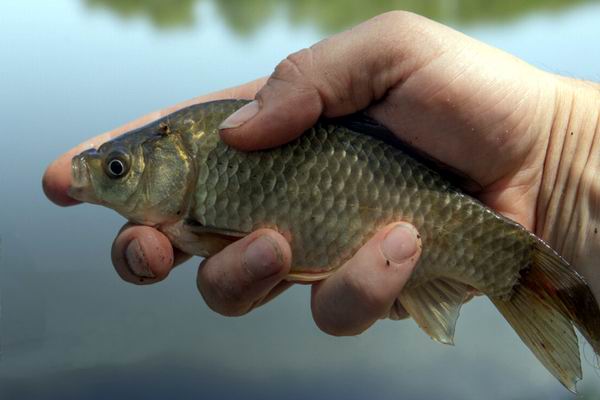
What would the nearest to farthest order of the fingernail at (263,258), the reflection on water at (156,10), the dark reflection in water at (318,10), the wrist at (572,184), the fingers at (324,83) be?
the fingernail at (263,258)
the fingers at (324,83)
the wrist at (572,184)
the reflection on water at (156,10)
the dark reflection in water at (318,10)

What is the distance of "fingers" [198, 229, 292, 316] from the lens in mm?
1970

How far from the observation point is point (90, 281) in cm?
375

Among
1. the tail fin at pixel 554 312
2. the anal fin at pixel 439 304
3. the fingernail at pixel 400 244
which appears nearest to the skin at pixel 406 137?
the fingernail at pixel 400 244

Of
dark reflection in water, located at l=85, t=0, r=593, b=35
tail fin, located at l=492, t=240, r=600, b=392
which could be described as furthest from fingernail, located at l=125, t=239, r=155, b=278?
dark reflection in water, located at l=85, t=0, r=593, b=35

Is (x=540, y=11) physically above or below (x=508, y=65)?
below

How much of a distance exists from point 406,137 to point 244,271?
736 mm

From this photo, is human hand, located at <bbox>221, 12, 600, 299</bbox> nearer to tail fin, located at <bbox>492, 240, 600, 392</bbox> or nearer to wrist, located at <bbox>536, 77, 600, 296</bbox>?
wrist, located at <bbox>536, 77, 600, 296</bbox>

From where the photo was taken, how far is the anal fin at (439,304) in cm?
217

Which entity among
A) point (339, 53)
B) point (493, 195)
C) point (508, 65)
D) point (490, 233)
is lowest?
point (493, 195)

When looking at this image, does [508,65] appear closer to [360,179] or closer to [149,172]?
[360,179]

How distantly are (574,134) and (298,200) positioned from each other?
48.5 inches

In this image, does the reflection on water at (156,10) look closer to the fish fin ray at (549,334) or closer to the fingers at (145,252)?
the fingers at (145,252)

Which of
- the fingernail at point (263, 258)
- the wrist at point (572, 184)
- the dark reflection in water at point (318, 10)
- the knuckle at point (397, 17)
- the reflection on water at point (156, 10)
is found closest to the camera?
the fingernail at point (263, 258)

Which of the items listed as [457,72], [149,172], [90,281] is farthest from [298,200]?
[90,281]
